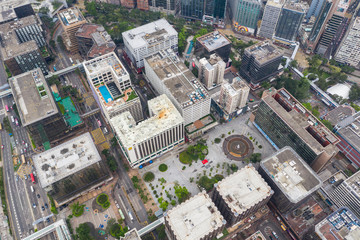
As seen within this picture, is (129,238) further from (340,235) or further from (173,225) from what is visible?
(340,235)

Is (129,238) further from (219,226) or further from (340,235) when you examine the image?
(340,235)

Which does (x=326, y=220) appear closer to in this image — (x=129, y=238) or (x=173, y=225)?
(x=173, y=225)

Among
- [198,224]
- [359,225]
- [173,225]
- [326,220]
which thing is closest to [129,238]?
[173,225]

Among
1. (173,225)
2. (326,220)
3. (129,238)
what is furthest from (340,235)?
(129,238)

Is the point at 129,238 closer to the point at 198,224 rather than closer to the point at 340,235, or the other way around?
the point at 198,224

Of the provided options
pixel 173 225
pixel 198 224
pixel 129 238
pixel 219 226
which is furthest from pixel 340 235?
pixel 129 238
